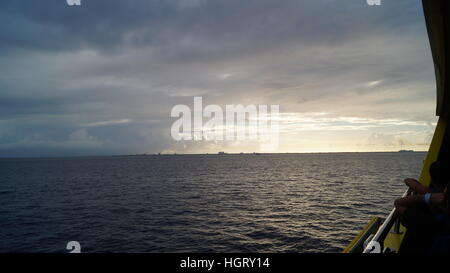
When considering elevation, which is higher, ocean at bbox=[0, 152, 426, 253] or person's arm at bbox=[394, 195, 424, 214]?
person's arm at bbox=[394, 195, 424, 214]

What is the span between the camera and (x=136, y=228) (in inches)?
755

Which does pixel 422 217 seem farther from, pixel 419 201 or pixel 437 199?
pixel 437 199

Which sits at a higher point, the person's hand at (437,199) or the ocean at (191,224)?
the person's hand at (437,199)

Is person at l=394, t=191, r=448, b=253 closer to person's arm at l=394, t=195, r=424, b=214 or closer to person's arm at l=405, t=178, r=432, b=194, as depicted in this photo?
person's arm at l=394, t=195, r=424, b=214

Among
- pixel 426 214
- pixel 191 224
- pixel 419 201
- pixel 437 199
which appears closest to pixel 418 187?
A: pixel 426 214

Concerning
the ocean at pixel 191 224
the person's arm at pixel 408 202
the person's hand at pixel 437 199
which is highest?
the person's hand at pixel 437 199

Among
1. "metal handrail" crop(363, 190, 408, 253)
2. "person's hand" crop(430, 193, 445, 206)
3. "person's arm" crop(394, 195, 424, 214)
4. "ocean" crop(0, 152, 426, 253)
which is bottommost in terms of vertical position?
"ocean" crop(0, 152, 426, 253)

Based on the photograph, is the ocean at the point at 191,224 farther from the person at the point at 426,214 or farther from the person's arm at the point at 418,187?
the person at the point at 426,214

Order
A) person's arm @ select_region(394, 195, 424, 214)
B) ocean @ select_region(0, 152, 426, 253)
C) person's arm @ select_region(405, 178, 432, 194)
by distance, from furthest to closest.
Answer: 1. ocean @ select_region(0, 152, 426, 253)
2. person's arm @ select_region(405, 178, 432, 194)
3. person's arm @ select_region(394, 195, 424, 214)

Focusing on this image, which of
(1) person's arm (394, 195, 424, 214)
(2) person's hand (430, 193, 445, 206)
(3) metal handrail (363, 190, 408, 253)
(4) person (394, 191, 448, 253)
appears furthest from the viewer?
(1) person's arm (394, 195, 424, 214)

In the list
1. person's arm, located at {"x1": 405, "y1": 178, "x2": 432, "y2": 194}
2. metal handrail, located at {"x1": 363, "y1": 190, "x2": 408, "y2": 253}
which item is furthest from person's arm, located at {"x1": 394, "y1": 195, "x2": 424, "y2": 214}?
person's arm, located at {"x1": 405, "y1": 178, "x2": 432, "y2": 194}

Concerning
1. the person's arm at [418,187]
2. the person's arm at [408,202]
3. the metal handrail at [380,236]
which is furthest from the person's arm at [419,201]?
the person's arm at [418,187]

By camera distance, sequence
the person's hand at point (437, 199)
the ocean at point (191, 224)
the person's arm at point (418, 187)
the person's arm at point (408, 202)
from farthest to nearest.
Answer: the ocean at point (191, 224)
the person's arm at point (418, 187)
the person's arm at point (408, 202)
the person's hand at point (437, 199)
